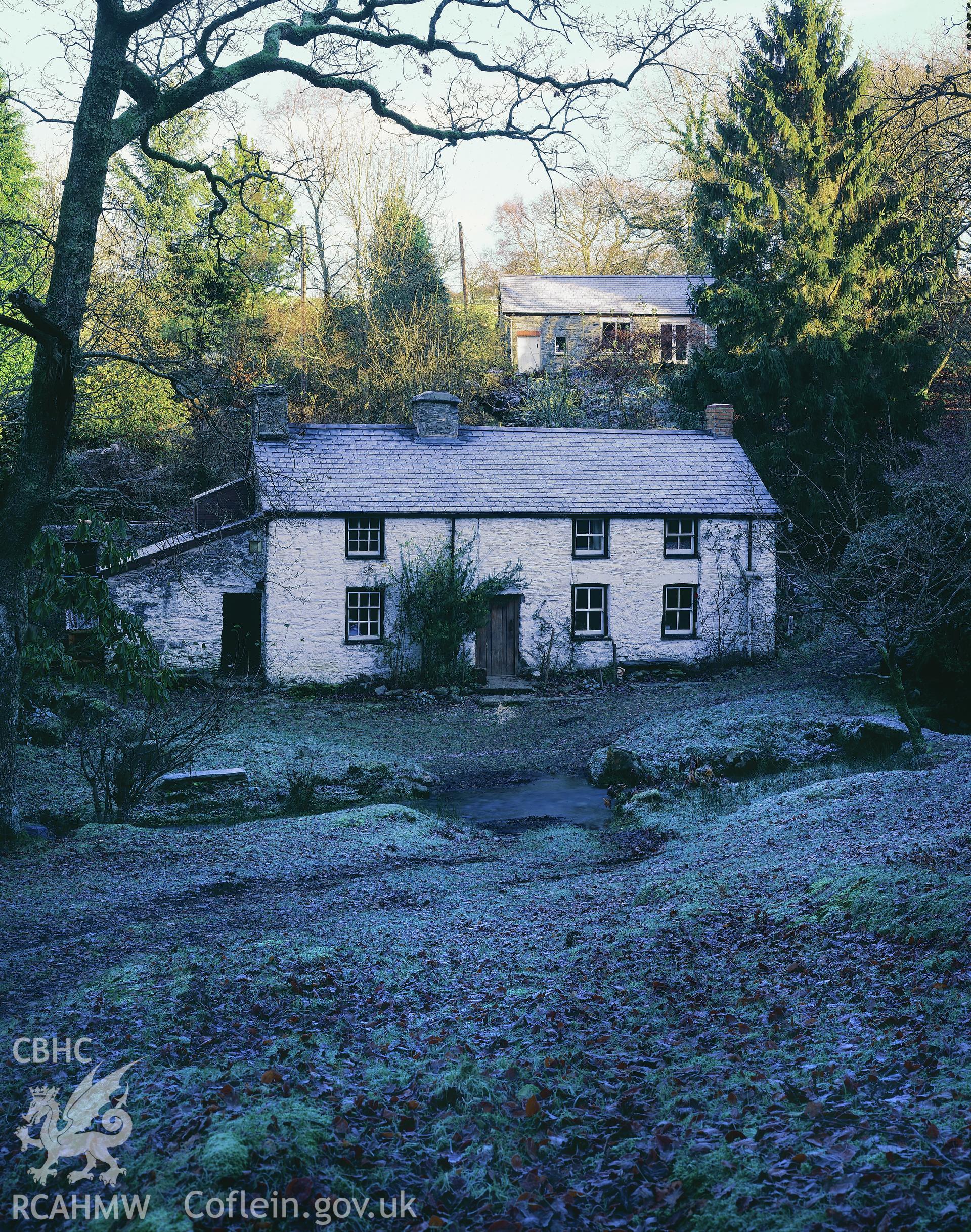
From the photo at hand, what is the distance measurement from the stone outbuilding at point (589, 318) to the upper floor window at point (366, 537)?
18.5 metres

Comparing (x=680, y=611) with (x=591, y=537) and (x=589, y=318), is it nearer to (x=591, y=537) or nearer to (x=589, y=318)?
(x=591, y=537)

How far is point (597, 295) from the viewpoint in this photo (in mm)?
42500

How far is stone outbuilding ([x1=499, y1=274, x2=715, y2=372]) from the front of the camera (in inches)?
1630

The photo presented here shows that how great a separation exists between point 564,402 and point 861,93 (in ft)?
42.7

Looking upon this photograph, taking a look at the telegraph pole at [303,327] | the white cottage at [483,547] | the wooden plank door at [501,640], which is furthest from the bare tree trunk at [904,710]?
the telegraph pole at [303,327]

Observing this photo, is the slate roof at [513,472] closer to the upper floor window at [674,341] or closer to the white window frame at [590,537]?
the white window frame at [590,537]

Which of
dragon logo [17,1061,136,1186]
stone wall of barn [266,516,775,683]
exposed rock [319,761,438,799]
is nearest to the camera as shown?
dragon logo [17,1061,136,1186]

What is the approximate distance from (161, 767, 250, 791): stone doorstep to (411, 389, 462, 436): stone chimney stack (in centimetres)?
1381

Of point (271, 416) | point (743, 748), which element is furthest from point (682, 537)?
point (271, 416)

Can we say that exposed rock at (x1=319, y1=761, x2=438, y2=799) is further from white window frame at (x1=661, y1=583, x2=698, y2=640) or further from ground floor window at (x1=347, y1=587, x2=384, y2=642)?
Answer: white window frame at (x1=661, y1=583, x2=698, y2=640)

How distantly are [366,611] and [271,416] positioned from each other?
18.9 feet

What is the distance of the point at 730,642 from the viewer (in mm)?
26750

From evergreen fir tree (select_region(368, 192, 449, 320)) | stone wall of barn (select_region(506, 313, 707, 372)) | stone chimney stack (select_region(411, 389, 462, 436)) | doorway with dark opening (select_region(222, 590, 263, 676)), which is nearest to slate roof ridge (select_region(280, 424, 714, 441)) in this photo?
stone chimney stack (select_region(411, 389, 462, 436))

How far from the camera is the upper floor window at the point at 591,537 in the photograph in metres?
26.2
